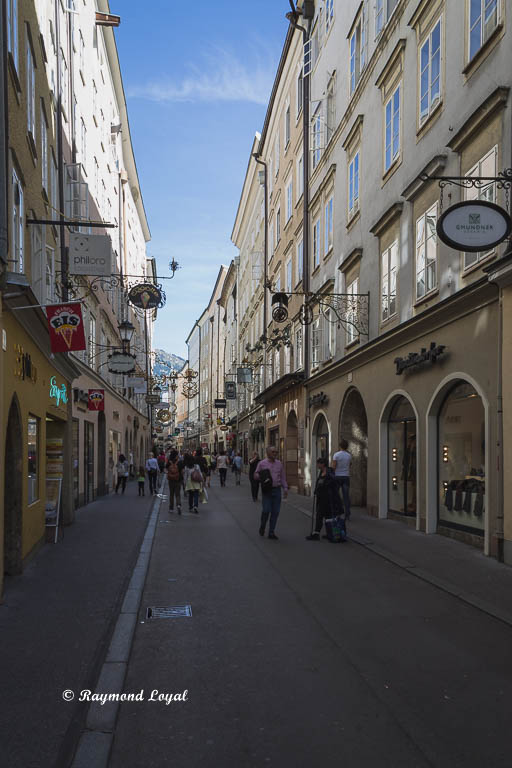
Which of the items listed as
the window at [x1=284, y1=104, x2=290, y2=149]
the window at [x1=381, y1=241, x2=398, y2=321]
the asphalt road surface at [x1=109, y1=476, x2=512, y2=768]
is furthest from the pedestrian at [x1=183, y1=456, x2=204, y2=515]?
the window at [x1=284, y1=104, x2=290, y2=149]

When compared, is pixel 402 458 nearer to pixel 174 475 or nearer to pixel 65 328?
pixel 174 475

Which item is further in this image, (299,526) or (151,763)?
(299,526)

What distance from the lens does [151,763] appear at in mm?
4191

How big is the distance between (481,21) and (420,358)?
6149 mm

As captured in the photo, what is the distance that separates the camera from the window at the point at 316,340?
83.2 ft

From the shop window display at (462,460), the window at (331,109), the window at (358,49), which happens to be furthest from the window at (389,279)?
the window at (331,109)

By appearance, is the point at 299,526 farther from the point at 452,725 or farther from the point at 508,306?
the point at 452,725

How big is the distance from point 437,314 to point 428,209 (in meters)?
2.46

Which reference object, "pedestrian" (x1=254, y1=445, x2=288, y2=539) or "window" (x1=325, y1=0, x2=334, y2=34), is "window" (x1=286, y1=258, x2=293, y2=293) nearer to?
"window" (x1=325, y1=0, x2=334, y2=34)

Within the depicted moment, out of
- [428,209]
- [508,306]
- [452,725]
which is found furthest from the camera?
[428,209]

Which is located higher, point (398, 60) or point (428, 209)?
point (398, 60)

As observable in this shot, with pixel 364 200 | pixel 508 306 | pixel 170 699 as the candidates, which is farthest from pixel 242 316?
pixel 170 699

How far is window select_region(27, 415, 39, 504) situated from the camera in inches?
450

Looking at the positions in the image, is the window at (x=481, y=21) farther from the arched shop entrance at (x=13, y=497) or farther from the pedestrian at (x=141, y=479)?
the pedestrian at (x=141, y=479)
